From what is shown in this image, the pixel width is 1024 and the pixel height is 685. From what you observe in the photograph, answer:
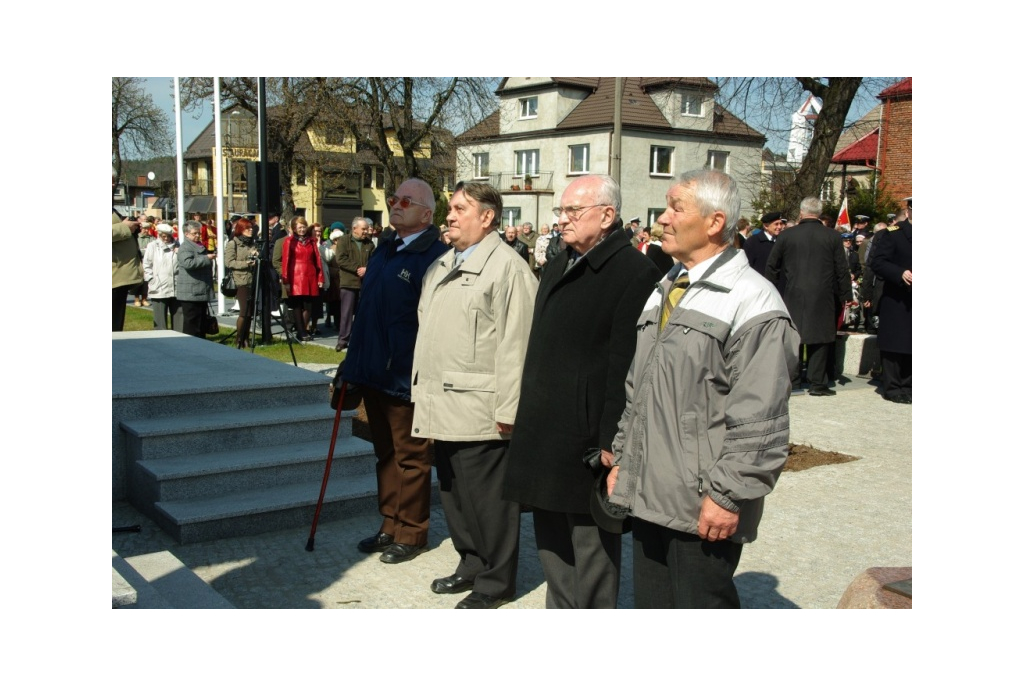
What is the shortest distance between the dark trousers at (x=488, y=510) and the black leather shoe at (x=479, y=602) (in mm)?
25

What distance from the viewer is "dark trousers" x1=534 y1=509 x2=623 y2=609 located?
396cm

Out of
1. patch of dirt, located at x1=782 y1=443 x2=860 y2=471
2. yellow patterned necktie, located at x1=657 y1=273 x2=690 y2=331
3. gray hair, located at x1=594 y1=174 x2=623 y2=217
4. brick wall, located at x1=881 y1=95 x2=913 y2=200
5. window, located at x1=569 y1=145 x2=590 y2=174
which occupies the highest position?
window, located at x1=569 y1=145 x2=590 y2=174

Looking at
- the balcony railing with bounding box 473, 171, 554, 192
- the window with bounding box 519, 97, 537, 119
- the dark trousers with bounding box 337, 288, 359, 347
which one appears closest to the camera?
the dark trousers with bounding box 337, 288, 359, 347

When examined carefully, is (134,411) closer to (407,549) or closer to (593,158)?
(407,549)

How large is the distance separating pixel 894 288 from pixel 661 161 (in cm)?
2816

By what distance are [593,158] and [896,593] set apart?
31.0m

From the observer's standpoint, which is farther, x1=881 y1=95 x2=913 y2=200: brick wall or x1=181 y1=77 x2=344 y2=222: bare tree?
x1=181 y1=77 x2=344 y2=222: bare tree

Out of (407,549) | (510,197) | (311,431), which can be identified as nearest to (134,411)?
(311,431)

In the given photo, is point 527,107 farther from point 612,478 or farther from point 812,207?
point 612,478

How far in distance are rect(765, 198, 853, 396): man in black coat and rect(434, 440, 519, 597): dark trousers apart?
6.58 metres

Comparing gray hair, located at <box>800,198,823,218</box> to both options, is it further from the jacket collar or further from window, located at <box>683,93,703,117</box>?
the jacket collar

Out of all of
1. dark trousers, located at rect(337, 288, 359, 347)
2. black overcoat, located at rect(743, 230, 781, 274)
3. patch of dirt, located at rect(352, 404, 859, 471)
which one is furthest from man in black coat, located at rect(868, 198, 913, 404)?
dark trousers, located at rect(337, 288, 359, 347)

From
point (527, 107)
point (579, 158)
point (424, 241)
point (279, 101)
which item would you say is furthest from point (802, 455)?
point (579, 158)

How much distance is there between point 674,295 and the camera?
3.22m
